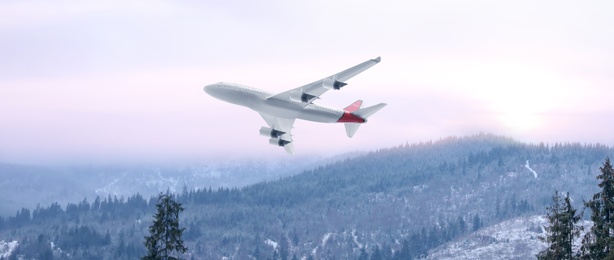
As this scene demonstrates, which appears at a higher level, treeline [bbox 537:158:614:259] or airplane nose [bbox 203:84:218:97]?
airplane nose [bbox 203:84:218:97]

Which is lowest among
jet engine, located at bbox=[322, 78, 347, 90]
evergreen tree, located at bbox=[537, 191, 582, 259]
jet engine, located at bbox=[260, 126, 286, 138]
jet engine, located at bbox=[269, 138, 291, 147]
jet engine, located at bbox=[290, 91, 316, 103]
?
evergreen tree, located at bbox=[537, 191, 582, 259]

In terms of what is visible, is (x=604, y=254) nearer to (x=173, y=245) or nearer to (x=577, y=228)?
(x=577, y=228)

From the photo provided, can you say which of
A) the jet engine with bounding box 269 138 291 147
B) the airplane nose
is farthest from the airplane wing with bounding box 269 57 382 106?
the jet engine with bounding box 269 138 291 147

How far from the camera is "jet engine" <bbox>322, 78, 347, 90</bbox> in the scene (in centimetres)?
11612

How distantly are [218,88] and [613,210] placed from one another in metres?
47.7

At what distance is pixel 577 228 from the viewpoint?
4451 inches

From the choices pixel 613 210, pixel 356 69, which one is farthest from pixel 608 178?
pixel 356 69

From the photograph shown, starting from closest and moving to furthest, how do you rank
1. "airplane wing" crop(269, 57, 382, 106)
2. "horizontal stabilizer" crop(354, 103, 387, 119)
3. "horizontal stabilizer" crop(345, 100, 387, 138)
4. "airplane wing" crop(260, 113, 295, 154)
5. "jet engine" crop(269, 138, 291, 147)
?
"airplane wing" crop(269, 57, 382, 106) < "airplane wing" crop(260, 113, 295, 154) < "horizontal stabilizer" crop(345, 100, 387, 138) < "jet engine" crop(269, 138, 291, 147) < "horizontal stabilizer" crop(354, 103, 387, 119)

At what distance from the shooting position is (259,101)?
121438 millimetres

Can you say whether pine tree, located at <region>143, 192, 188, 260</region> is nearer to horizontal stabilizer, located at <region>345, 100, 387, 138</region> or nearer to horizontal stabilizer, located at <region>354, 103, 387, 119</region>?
horizontal stabilizer, located at <region>354, 103, 387, 119</region>

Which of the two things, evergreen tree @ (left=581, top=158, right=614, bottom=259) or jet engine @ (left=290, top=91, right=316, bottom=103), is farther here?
A: jet engine @ (left=290, top=91, right=316, bottom=103)

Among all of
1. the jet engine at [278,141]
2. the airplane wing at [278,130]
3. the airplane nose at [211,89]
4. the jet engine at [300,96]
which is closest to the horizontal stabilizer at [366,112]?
the airplane wing at [278,130]

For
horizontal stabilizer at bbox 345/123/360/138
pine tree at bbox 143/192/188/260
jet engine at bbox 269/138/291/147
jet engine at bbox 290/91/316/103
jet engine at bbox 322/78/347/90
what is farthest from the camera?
horizontal stabilizer at bbox 345/123/360/138

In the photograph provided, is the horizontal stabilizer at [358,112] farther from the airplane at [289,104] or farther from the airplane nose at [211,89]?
the airplane nose at [211,89]
